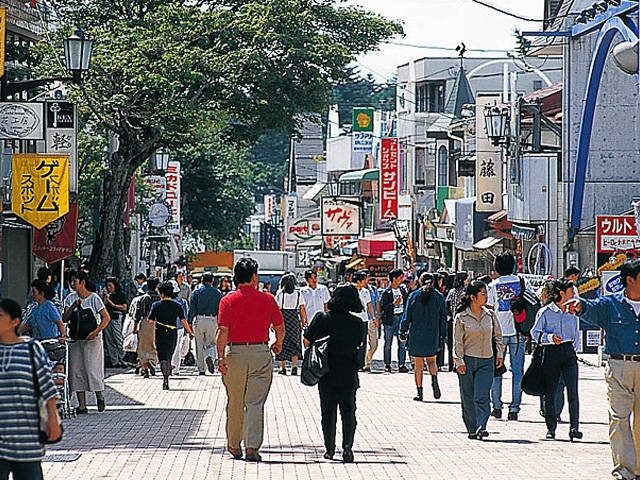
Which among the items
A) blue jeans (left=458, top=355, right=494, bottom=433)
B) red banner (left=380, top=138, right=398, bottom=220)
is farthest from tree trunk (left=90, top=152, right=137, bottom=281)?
red banner (left=380, top=138, right=398, bottom=220)

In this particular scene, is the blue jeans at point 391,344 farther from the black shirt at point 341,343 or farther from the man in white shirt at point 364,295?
the black shirt at point 341,343

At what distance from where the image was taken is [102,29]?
30016 millimetres

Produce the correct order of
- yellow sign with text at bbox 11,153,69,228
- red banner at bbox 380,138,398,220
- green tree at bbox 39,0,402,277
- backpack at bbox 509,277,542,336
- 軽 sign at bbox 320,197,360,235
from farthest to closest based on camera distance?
軽 sign at bbox 320,197,360,235 → red banner at bbox 380,138,398,220 → green tree at bbox 39,0,402,277 → yellow sign with text at bbox 11,153,69,228 → backpack at bbox 509,277,542,336

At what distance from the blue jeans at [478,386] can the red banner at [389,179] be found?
46.5 metres

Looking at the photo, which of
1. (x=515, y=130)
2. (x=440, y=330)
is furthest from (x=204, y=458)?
(x=515, y=130)

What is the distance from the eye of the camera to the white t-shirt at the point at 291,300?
23.8 metres

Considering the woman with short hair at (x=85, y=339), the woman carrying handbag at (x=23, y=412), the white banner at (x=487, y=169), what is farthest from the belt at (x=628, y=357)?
the white banner at (x=487, y=169)

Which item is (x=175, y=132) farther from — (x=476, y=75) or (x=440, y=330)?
(x=476, y=75)

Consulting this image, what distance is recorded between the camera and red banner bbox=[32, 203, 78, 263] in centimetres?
2444

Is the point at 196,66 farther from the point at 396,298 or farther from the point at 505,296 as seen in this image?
the point at 505,296

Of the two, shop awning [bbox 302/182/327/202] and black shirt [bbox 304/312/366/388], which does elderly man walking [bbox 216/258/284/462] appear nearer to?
black shirt [bbox 304/312/366/388]

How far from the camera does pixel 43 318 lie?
15266 mm

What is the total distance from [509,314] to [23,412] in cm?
924

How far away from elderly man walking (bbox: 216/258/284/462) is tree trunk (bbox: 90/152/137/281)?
57.5 ft
